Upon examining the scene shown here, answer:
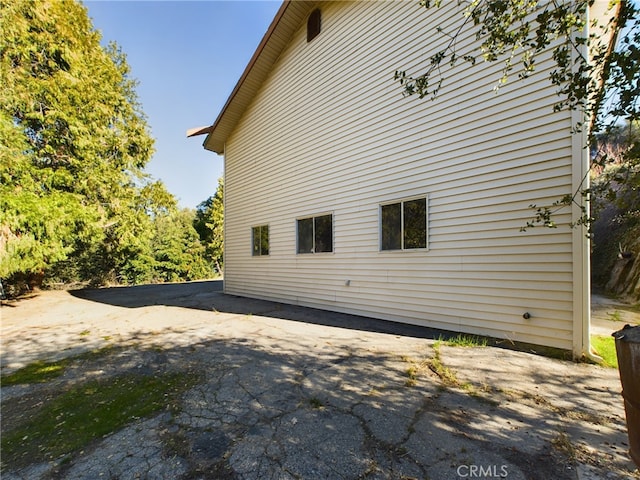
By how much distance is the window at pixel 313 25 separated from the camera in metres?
7.23

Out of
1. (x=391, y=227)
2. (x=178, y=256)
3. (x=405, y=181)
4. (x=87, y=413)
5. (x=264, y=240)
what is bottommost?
(x=87, y=413)

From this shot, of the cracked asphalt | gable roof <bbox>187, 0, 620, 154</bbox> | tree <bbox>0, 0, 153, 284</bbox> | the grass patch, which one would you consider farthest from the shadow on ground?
gable roof <bbox>187, 0, 620, 154</bbox>

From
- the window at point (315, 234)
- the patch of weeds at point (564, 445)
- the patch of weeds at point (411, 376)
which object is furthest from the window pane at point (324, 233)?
the patch of weeds at point (564, 445)

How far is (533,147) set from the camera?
3.97 metres

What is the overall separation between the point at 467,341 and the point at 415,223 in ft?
7.12

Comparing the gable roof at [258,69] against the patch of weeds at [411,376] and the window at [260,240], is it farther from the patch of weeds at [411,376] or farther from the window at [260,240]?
the patch of weeds at [411,376]

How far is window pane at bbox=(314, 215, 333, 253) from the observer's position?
22.1ft

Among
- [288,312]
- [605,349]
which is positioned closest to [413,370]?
[605,349]

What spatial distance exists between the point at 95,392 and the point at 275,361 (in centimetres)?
191

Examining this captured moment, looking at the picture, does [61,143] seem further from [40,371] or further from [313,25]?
[40,371]

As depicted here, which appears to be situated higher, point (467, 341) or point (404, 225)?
point (404, 225)

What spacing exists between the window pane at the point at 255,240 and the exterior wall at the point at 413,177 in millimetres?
663

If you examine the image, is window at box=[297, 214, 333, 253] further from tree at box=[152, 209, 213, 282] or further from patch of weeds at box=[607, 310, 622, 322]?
tree at box=[152, 209, 213, 282]

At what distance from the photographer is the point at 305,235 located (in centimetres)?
744
